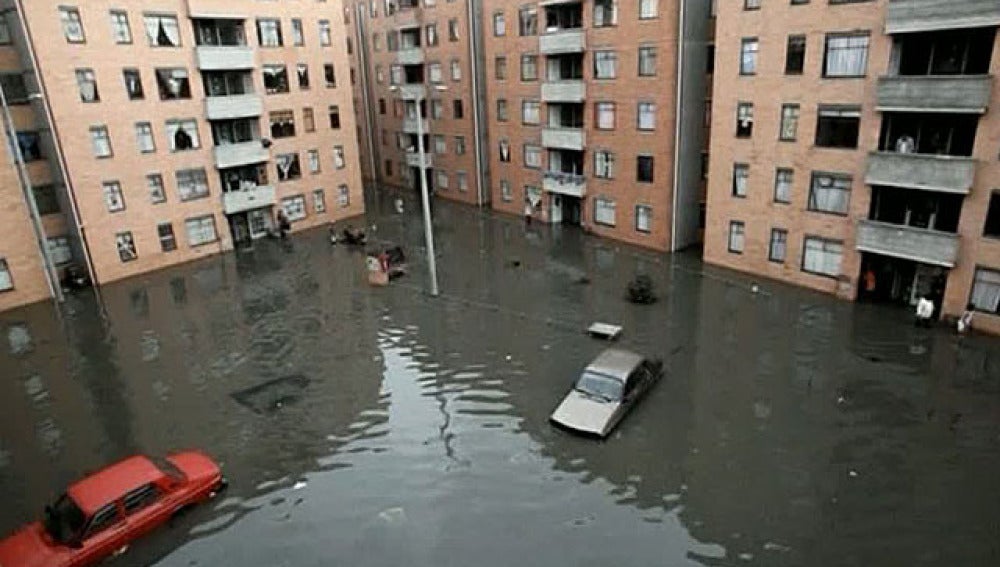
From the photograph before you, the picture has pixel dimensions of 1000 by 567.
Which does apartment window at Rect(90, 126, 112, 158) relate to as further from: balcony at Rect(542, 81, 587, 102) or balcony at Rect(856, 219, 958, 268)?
balcony at Rect(856, 219, 958, 268)

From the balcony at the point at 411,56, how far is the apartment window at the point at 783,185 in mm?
33051

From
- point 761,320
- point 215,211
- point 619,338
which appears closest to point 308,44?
point 215,211

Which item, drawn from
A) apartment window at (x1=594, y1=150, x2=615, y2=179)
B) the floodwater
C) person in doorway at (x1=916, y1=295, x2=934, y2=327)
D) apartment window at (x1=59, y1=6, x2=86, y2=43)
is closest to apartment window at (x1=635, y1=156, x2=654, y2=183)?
apartment window at (x1=594, y1=150, x2=615, y2=179)

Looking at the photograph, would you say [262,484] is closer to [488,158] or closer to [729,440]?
[729,440]

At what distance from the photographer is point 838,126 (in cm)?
2817

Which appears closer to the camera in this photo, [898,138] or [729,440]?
[729,440]

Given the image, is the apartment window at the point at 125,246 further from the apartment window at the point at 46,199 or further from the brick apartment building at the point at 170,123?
the apartment window at the point at 46,199

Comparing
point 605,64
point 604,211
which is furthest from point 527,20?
point 604,211

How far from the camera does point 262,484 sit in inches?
695

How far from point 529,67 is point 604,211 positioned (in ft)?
38.3

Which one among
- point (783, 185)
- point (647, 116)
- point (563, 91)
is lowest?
point (783, 185)

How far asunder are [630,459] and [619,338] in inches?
330

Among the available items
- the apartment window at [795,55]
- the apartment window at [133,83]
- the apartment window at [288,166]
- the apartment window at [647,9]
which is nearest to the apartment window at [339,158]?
the apartment window at [288,166]

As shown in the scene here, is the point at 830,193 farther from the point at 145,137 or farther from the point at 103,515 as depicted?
the point at 145,137
